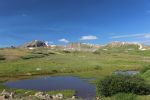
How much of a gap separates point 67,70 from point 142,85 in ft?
282

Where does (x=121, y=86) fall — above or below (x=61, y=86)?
above

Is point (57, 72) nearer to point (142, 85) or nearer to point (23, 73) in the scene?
point (23, 73)

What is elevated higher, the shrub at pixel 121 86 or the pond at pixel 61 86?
the shrub at pixel 121 86

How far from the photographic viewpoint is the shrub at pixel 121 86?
4466 centimetres

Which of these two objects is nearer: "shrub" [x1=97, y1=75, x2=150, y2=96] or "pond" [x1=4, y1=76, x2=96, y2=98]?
"shrub" [x1=97, y1=75, x2=150, y2=96]

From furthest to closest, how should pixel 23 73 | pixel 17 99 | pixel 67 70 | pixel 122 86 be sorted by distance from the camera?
pixel 67 70
pixel 23 73
pixel 122 86
pixel 17 99

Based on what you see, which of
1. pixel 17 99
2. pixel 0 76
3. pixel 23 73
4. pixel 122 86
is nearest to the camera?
pixel 17 99

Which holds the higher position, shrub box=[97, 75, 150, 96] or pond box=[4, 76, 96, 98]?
A: shrub box=[97, 75, 150, 96]

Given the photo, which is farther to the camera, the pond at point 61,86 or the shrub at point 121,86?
the pond at point 61,86

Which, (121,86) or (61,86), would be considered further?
(61,86)

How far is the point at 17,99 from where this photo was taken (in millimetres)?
37719

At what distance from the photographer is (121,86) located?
1767 inches

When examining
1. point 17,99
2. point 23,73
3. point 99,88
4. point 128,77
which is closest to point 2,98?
point 17,99

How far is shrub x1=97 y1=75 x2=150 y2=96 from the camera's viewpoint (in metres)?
44.7
